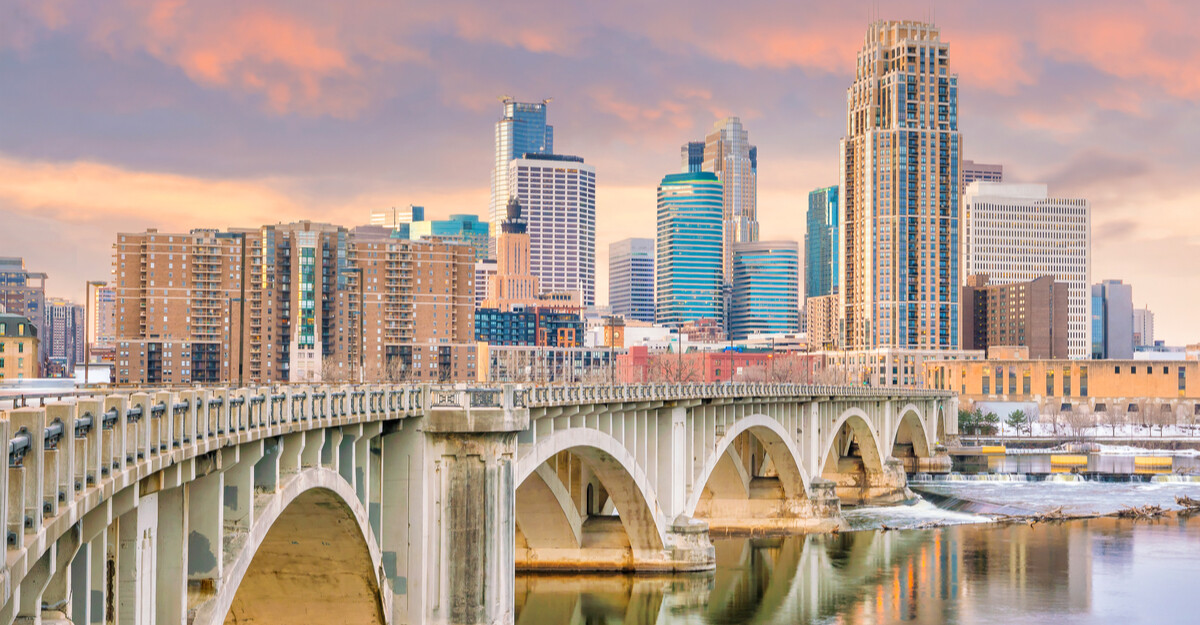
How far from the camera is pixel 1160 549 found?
85.7 meters

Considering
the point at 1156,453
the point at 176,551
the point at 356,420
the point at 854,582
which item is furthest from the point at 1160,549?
the point at 1156,453

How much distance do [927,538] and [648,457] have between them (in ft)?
108

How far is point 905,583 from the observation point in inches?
2889

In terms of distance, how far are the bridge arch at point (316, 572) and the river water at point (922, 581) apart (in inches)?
846

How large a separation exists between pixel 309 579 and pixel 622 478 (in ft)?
87.9

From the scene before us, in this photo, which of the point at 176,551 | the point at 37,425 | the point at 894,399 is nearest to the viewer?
the point at 37,425

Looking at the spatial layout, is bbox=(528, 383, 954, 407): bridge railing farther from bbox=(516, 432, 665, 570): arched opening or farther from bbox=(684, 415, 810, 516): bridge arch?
bbox=(516, 432, 665, 570): arched opening

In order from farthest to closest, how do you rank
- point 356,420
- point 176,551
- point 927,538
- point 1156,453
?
point 1156,453 → point 927,538 → point 356,420 → point 176,551

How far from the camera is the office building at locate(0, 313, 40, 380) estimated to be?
68.2 m

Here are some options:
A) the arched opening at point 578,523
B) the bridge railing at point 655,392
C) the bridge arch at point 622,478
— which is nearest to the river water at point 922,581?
the arched opening at point 578,523

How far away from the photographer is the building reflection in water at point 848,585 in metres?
63.0

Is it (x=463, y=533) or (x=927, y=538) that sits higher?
(x=463, y=533)

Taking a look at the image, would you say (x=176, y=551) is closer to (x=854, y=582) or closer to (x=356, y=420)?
(x=356, y=420)

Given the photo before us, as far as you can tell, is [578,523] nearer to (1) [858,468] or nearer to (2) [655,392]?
(2) [655,392]
